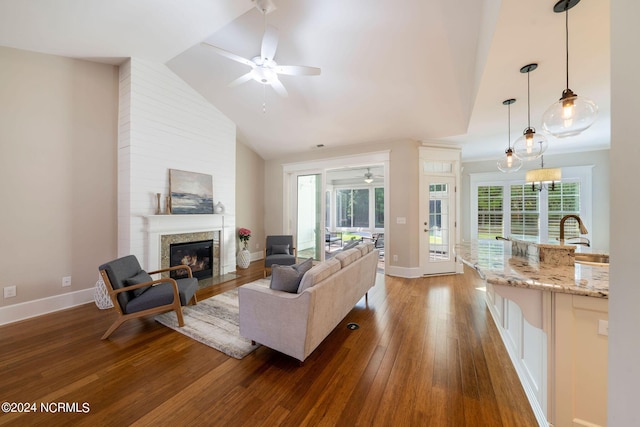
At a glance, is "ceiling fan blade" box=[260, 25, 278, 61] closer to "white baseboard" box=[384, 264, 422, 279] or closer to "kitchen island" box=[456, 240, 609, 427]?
"kitchen island" box=[456, 240, 609, 427]

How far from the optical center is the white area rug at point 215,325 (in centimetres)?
234

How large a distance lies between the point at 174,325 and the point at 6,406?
1187 mm

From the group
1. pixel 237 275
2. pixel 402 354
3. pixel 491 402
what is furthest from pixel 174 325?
pixel 491 402

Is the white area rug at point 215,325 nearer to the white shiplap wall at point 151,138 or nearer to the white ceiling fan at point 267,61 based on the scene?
the white shiplap wall at point 151,138

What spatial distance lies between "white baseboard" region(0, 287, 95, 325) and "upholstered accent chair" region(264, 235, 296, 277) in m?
2.58

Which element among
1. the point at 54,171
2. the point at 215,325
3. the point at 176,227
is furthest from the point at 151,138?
the point at 215,325

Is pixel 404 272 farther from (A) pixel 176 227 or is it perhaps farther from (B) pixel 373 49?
(A) pixel 176 227

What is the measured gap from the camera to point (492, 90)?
259 centimetres

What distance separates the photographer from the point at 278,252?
4.87m

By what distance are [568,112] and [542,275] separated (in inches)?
43.5

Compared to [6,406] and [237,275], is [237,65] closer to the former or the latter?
[237,275]

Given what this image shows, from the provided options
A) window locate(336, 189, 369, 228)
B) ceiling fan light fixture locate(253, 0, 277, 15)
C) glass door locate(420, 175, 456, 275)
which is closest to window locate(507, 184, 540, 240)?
glass door locate(420, 175, 456, 275)

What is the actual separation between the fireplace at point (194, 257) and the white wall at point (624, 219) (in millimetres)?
4708

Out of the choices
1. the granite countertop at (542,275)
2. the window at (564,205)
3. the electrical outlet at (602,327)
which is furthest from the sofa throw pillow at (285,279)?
the window at (564,205)
